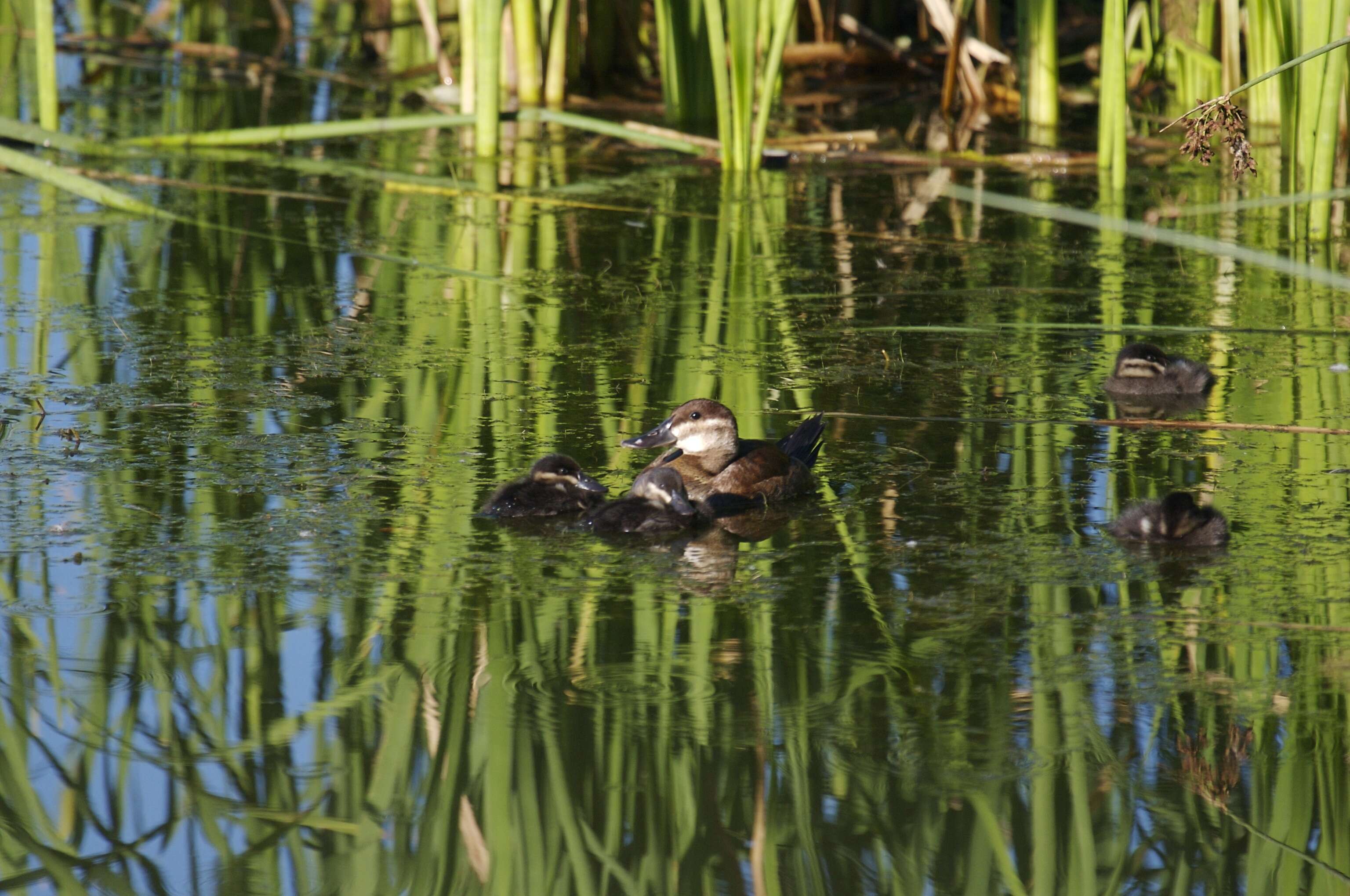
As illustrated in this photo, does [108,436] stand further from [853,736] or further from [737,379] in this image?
[853,736]

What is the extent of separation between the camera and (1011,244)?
8570 millimetres

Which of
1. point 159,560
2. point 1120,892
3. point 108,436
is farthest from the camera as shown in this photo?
point 108,436

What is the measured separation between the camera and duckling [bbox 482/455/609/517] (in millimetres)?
4457

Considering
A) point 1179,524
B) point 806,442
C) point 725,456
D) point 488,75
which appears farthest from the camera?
point 488,75

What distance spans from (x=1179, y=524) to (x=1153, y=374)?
5.30ft

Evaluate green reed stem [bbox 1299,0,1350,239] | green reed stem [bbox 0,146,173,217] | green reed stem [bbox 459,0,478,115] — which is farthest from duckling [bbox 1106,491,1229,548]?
green reed stem [bbox 459,0,478,115]

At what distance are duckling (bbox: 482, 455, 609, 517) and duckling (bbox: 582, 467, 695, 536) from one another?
6cm

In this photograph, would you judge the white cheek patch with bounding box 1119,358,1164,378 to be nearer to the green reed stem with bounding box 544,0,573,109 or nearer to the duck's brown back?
the duck's brown back

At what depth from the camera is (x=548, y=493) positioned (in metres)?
4.48

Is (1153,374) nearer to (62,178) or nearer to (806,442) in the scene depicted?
(806,442)

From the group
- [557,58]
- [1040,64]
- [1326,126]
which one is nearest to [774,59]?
[1326,126]

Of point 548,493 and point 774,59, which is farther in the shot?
point 774,59

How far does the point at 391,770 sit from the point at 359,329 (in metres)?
3.62

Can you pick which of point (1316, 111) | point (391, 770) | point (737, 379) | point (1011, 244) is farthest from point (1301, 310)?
point (391, 770)
